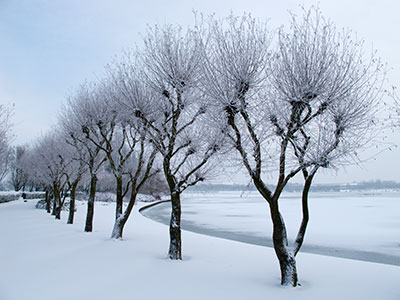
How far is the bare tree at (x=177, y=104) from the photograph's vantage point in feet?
34.0

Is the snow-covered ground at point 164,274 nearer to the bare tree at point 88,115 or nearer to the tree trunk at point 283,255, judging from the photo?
the tree trunk at point 283,255

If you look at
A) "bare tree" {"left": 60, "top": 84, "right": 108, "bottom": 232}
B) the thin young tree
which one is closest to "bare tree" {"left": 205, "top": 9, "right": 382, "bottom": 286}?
"bare tree" {"left": 60, "top": 84, "right": 108, "bottom": 232}

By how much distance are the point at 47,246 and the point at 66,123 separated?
921 centimetres

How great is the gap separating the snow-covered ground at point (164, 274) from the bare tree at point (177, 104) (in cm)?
164

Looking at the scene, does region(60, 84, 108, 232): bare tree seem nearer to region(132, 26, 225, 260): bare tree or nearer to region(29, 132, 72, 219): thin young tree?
region(132, 26, 225, 260): bare tree

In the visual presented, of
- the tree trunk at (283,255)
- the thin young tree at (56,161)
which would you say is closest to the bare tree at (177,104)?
the tree trunk at (283,255)

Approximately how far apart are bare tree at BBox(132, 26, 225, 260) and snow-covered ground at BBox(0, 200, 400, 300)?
5.37 ft

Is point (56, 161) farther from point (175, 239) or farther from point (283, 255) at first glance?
point (283, 255)

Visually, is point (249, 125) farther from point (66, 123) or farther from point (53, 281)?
point (66, 123)

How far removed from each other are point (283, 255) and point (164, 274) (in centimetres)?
334

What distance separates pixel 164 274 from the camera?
8.73 meters

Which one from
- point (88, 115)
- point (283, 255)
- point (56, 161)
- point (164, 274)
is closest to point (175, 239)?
point (164, 274)

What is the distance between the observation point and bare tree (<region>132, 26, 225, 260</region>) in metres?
10.4

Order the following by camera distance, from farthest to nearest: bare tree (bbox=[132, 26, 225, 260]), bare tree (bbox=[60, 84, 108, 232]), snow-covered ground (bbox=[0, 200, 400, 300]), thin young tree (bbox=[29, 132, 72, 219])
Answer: thin young tree (bbox=[29, 132, 72, 219]) → bare tree (bbox=[60, 84, 108, 232]) → bare tree (bbox=[132, 26, 225, 260]) → snow-covered ground (bbox=[0, 200, 400, 300])
